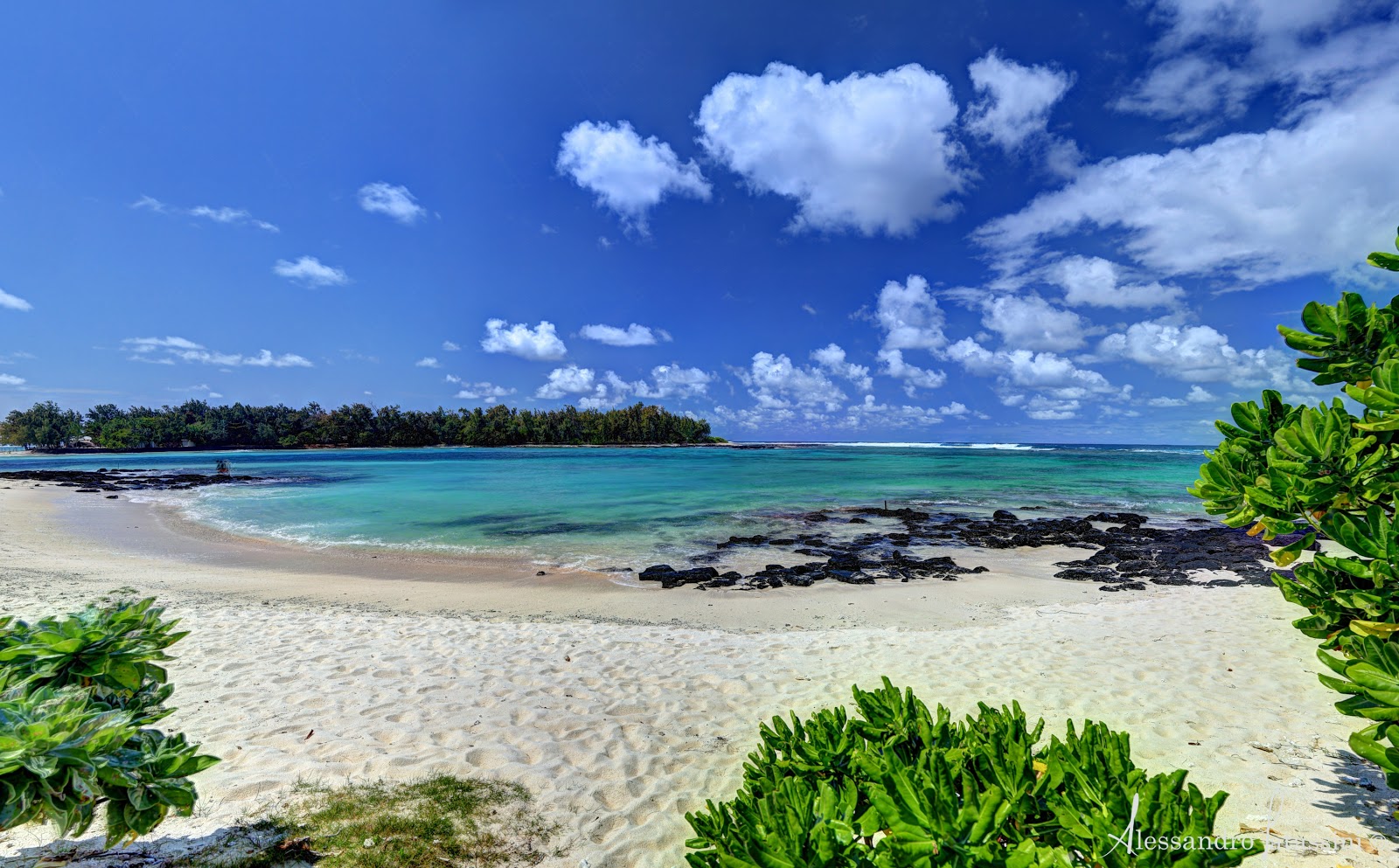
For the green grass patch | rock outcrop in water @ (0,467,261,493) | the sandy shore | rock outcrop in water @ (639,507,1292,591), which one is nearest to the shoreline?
the sandy shore

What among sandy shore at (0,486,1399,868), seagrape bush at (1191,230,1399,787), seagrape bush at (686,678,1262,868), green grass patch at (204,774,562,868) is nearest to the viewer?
seagrape bush at (686,678,1262,868)

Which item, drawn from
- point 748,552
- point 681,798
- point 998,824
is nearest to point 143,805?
point 998,824

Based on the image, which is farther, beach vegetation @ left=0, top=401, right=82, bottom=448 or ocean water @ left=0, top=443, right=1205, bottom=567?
beach vegetation @ left=0, top=401, right=82, bottom=448

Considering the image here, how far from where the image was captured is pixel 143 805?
6.32 feet

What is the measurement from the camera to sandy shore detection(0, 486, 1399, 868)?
419 cm

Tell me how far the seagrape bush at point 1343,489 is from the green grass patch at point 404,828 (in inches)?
163

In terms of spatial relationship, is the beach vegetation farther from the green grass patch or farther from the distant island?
the green grass patch

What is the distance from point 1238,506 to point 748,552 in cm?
1472

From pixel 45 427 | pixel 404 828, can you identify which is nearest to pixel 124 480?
Result: pixel 404 828

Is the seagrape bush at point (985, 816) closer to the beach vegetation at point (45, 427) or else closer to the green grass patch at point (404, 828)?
the green grass patch at point (404, 828)

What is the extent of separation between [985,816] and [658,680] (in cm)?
584

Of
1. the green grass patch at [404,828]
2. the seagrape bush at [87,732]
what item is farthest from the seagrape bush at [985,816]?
the green grass patch at [404,828]

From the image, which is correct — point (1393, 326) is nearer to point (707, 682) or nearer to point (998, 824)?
point (998, 824)

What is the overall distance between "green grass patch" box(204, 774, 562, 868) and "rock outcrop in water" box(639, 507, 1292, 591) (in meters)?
8.83
